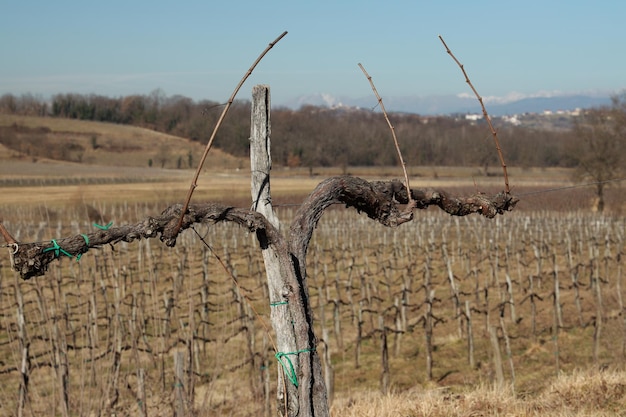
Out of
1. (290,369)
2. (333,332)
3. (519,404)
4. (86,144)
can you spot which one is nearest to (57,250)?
(290,369)

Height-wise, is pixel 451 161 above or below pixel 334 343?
above

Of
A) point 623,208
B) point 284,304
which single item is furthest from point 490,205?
point 623,208

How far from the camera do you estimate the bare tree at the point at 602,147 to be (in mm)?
29609

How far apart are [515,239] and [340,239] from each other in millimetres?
6204

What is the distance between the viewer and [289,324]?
3068 mm

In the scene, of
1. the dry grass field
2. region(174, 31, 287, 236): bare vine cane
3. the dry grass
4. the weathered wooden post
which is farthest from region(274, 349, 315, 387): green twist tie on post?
the dry grass

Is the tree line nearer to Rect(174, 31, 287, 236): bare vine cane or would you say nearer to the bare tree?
Rect(174, 31, 287, 236): bare vine cane

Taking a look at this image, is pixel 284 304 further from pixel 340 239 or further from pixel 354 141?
pixel 340 239

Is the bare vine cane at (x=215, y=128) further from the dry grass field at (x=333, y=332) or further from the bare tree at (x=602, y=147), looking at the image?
the bare tree at (x=602, y=147)

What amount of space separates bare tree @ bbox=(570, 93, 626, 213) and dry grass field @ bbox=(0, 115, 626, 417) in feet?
7.20

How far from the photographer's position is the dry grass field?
524 centimetres

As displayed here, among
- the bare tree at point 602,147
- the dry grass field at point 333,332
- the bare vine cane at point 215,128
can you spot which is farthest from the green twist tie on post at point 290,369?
the bare tree at point 602,147

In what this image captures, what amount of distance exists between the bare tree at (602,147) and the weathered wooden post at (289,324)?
28.8 meters

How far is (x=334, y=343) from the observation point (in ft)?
41.0
